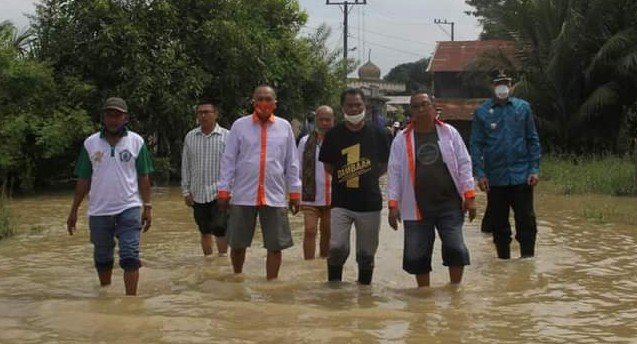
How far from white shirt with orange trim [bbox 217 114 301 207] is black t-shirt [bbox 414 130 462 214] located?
1.12 m

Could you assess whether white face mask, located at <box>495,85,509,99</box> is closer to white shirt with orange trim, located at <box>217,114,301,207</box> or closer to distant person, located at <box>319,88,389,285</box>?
distant person, located at <box>319,88,389,285</box>

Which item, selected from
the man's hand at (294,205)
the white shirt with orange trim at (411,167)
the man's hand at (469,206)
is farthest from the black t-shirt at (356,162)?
the man's hand at (469,206)

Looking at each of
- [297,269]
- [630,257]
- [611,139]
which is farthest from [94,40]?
[611,139]

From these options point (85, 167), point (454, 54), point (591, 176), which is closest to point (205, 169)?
point (85, 167)

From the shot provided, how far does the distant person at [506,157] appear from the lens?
26.2ft

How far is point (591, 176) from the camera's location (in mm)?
17484

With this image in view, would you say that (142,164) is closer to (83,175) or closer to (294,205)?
(83,175)

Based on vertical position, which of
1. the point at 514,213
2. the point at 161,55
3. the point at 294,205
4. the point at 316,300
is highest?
the point at 161,55

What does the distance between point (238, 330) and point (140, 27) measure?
1448 cm

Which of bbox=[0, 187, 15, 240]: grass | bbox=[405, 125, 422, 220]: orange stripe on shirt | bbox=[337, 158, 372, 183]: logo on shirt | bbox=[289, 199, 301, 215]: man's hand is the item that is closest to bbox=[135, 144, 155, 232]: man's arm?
bbox=[289, 199, 301, 215]: man's hand

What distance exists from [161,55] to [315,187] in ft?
36.3

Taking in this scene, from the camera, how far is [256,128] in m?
7.04

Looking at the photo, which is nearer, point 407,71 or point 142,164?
point 142,164

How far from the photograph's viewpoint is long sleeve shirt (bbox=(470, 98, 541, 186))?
314 inches
